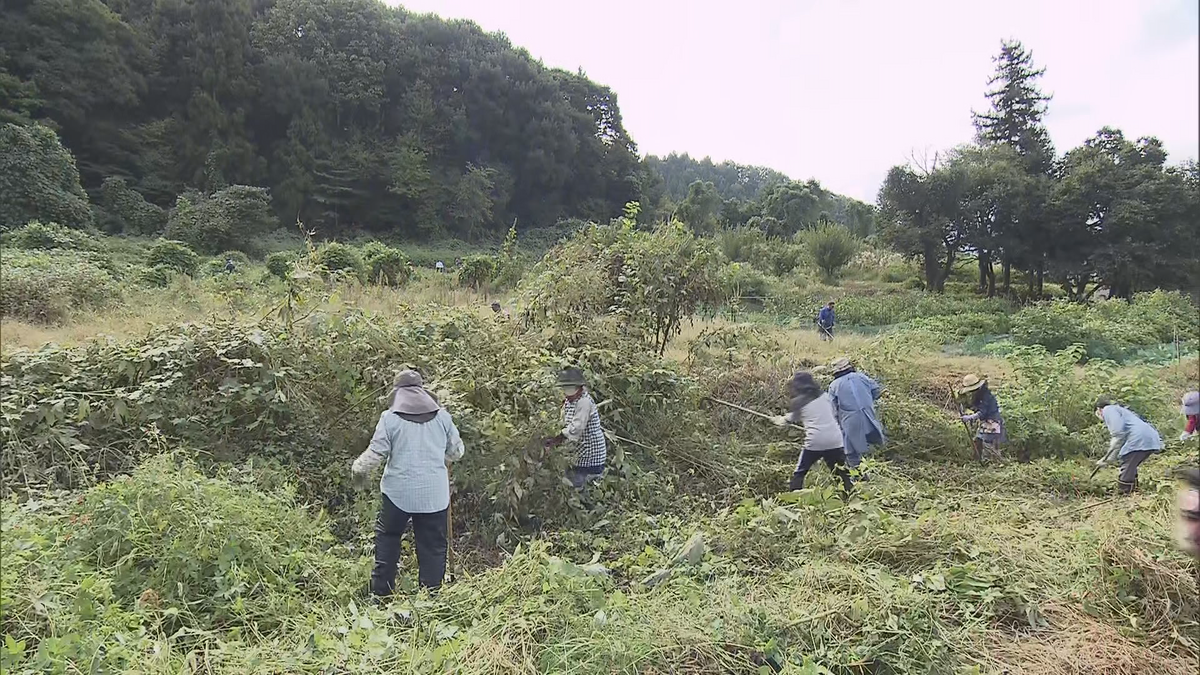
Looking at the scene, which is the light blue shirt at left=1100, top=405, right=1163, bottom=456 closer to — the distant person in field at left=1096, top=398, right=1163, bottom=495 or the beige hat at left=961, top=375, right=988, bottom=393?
the distant person in field at left=1096, top=398, right=1163, bottom=495

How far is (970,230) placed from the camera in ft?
71.4

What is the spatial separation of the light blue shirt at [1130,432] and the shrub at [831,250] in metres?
20.8

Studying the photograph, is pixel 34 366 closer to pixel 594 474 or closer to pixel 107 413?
pixel 107 413

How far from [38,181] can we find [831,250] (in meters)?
23.2

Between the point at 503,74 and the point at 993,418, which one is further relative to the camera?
the point at 503,74

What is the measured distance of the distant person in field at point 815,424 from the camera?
15.6ft

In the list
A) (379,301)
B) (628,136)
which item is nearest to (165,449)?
(379,301)

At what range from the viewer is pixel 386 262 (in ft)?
48.4

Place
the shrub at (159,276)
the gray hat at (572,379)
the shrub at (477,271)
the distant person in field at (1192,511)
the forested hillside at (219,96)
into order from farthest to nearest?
the shrub at (477,271) < the forested hillside at (219,96) < the shrub at (159,276) < the gray hat at (572,379) < the distant person in field at (1192,511)

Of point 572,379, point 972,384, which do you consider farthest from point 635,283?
point 972,384

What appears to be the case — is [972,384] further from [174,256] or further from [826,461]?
[174,256]

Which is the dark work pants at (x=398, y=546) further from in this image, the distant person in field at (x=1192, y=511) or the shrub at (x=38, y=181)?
the shrub at (x=38, y=181)

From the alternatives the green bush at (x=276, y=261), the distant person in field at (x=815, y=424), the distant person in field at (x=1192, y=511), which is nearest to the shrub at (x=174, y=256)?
the green bush at (x=276, y=261)

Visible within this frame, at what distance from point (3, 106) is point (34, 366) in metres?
14.6
